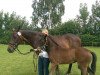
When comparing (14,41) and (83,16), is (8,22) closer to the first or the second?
(83,16)

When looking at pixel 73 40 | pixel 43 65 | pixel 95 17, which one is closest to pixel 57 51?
pixel 43 65

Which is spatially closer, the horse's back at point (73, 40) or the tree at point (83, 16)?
the horse's back at point (73, 40)

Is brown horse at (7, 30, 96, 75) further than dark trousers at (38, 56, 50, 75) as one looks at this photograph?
No

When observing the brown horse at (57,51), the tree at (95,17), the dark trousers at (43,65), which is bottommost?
the dark trousers at (43,65)

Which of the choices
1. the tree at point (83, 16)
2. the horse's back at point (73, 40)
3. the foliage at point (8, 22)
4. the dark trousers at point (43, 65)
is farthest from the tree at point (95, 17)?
the dark trousers at point (43, 65)

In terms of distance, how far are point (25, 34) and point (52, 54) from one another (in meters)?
1.09

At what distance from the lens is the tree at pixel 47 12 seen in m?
47.2

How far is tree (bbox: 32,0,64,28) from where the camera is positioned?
4719cm

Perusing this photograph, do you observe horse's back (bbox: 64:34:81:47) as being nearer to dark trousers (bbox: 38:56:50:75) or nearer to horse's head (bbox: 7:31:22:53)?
dark trousers (bbox: 38:56:50:75)

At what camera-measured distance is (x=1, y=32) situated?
42625mm

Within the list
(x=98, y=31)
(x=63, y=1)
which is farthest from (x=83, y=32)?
(x=63, y=1)

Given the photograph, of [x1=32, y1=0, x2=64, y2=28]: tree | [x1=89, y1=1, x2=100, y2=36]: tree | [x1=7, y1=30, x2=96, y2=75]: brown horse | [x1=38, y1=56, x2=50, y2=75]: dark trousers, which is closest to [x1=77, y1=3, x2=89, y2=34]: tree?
[x1=89, y1=1, x2=100, y2=36]: tree

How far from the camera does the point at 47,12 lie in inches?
1912

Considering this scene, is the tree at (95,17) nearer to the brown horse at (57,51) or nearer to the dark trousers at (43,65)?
the dark trousers at (43,65)
